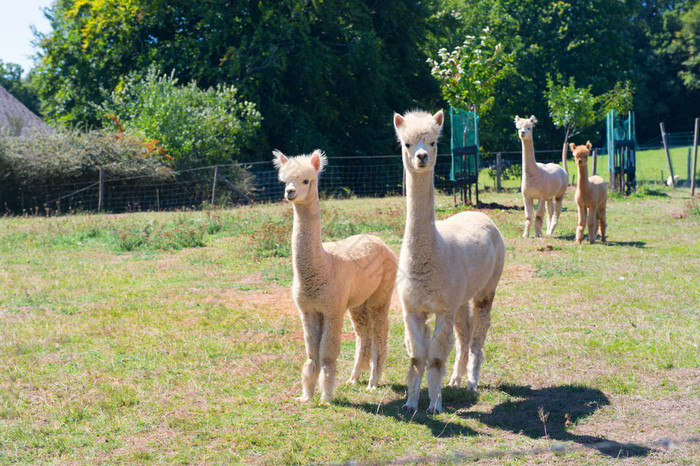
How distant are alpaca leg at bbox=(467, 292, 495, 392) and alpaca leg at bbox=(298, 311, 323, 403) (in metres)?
1.35

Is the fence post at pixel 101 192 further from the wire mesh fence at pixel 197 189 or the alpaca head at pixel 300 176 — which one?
the alpaca head at pixel 300 176

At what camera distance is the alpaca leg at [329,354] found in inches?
215

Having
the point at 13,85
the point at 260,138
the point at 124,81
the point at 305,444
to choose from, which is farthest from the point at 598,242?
the point at 13,85

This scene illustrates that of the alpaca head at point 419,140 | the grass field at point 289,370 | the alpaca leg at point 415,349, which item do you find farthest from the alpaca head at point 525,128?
the alpaca leg at point 415,349

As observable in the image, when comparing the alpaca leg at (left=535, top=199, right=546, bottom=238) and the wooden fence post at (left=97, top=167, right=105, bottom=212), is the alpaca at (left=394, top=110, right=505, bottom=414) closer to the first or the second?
the alpaca leg at (left=535, top=199, right=546, bottom=238)

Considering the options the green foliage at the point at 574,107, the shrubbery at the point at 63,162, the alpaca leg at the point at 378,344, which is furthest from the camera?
the green foliage at the point at 574,107

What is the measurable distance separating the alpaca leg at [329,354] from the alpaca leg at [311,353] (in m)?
0.09

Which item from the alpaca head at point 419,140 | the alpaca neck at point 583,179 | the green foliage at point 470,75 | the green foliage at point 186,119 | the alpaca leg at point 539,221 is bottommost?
the alpaca leg at point 539,221

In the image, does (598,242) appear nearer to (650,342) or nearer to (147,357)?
(650,342)

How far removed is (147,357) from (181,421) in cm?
182

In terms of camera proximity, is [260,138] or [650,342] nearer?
[650,342]

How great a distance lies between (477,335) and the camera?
6000 mm

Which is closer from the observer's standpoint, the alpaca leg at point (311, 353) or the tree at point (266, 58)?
the alpaca leg at point (311, 353)

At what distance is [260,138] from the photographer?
27391 mm
